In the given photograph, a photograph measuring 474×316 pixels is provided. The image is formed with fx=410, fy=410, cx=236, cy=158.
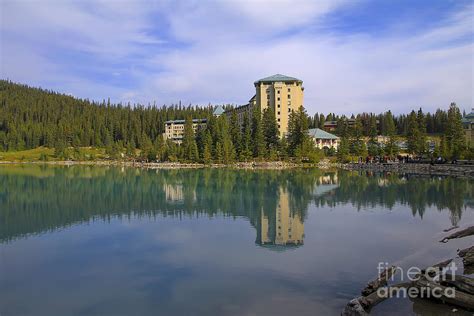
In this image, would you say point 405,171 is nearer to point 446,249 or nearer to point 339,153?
point 339,153

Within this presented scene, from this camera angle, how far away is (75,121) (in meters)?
121

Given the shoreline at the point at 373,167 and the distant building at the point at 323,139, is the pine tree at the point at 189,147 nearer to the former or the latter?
the shoreline at the point at 373,167

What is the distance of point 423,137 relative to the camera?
2367 inches

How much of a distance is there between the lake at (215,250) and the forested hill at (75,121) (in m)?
75.7

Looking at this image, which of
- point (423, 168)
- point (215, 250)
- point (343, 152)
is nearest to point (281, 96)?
point (343, 152)

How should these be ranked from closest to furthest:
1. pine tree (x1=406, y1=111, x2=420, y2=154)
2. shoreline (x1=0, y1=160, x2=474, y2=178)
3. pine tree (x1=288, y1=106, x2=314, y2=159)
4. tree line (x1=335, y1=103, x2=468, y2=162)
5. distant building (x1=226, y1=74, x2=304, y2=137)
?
1. shoreline (x1=0, y1=160, x2=474, y2=178)
2. tree line (x1=335, y1=103, x2=468, y2=162)
3. pine tree (x1=406, y1=111, x2=420, y2=154)
4. pine tree (x1=288, y1=106, x2=314, y2=159)
5. distant building (x1=226, y1=74, x2=304, y2=137)

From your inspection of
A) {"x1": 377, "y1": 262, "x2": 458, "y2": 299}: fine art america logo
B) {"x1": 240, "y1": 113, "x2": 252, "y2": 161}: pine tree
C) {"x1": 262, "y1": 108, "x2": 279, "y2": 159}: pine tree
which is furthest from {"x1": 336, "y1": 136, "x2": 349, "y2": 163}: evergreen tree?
{"x1": 377, "y1": 262, "x2": 458, "y2": 299}: fine art america logo

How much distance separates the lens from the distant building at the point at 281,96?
80.8 m

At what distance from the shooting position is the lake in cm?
950

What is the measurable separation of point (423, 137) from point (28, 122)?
356ft

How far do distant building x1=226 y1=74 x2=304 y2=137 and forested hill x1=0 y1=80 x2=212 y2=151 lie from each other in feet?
101

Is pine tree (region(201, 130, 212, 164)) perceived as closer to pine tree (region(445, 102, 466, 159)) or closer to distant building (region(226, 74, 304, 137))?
distant building (region(226, 74, 304, 137))

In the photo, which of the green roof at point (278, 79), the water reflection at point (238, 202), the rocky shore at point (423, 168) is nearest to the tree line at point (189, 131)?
the rocky shore at point (423, 168)

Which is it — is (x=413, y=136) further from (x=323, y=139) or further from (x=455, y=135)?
(x=323, y=139)
